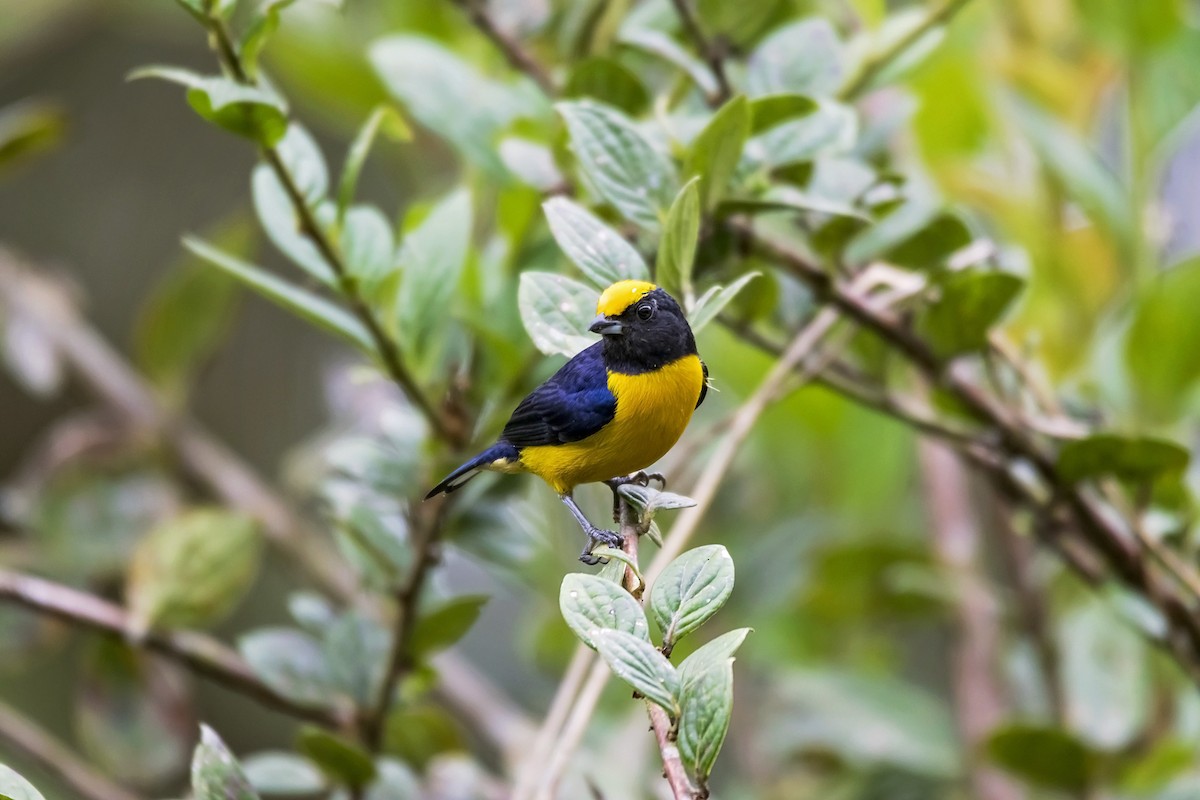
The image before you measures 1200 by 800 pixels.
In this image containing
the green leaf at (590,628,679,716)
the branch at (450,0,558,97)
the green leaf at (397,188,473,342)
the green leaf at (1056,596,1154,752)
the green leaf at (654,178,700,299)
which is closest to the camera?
the green leaf at (590,628,679,716)

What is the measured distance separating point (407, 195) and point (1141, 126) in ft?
3.22

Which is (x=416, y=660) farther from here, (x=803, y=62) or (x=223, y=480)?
(x=223, y=480)

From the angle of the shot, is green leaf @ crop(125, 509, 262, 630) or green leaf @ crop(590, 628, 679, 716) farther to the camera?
green leaf @ crop(125, 509, 262, 630)

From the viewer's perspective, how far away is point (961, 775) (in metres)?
1.18

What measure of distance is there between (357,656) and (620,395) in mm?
365

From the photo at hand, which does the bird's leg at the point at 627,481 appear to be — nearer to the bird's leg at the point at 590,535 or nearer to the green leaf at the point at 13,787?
the bird's leg at the point at 590,535

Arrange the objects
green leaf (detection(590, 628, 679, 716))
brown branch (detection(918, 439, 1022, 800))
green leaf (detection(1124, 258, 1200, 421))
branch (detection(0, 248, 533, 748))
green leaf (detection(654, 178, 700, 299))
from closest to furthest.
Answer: green leaf (detection(590, 628, 679, 716)), green leaf (detection(654, 178, 700, 299)), green leaf (detection(1124, 258, 1200, 421)), brown branch (detection(918, 439, 1022, 800)), branch (detection(0, 248, 533, 748))

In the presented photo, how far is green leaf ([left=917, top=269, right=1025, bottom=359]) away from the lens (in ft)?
2.59

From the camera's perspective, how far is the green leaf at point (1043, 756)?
0.91 metres

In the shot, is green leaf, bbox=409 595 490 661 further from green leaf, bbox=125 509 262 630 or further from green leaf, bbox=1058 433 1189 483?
green leaf, bbox=1058 433 1189 483

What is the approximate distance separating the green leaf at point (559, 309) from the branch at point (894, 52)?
41cm

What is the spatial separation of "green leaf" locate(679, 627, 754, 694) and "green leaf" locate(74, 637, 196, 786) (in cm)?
80

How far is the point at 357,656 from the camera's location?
85 centimetres

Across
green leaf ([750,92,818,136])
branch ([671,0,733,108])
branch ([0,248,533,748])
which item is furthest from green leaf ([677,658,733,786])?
branch ([0,248,533,748])
